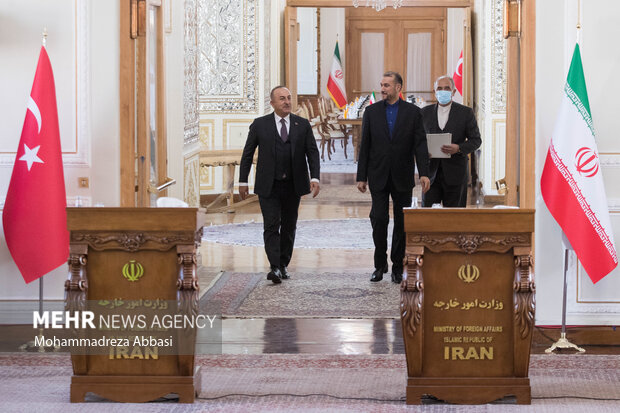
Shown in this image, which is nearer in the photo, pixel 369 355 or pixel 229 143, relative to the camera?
pixel 369 355

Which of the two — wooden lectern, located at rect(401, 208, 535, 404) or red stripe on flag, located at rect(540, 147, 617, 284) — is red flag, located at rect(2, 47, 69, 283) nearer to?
wooden lectern, located at rect(401, 208, 535, 404)

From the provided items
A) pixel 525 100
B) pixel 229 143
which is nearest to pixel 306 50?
pixel 229 143

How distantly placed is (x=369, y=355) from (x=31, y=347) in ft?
6.77

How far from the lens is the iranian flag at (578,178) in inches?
240

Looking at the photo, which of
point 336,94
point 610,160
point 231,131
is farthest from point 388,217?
point 336,94

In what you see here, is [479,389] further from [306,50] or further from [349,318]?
[306,50]

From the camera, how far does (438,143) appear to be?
8.15 meters

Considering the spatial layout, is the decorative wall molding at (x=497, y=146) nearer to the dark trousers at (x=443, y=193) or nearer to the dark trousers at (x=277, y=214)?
the dark trousers at (x=443, y=193)

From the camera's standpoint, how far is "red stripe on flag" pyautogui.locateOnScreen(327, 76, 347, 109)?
24.2m

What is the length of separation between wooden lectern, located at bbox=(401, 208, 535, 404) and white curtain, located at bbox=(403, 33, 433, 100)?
68.8 ft

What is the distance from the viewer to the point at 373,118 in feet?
26.6

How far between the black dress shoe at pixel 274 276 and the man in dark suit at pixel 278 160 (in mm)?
229

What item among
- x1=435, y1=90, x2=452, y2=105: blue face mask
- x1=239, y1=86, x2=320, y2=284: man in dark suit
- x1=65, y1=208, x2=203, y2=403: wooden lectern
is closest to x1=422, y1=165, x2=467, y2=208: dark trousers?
x1=435, y1=90, x2=452, y2=105: blue face mask

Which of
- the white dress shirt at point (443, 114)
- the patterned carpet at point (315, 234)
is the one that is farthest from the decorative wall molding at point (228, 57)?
the white dress shirt at point (443, 114)
